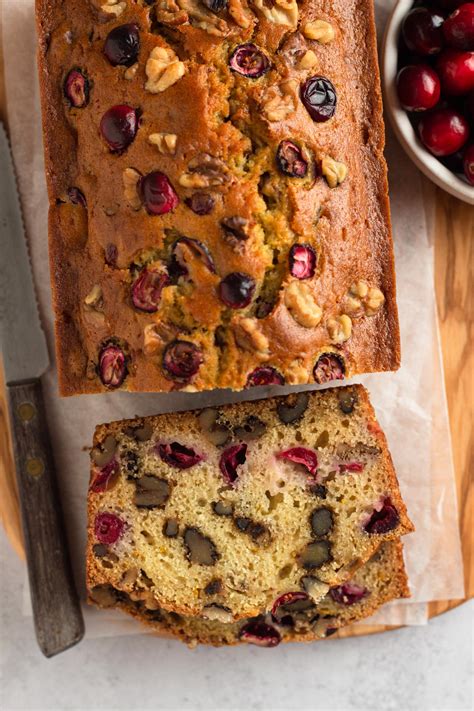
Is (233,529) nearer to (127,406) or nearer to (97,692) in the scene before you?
(127,406)

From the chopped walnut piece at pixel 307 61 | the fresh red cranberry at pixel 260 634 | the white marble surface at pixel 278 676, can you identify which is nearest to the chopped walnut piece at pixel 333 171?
the chopped walnut piece at pixel 307 61

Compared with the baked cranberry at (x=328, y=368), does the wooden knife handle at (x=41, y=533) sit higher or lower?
lower

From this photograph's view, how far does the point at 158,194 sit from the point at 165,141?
0.50ft

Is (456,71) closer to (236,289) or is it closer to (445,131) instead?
(445,131)

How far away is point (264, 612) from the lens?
2.84 metres

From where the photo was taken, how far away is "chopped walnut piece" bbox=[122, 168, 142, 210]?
92.7 inches

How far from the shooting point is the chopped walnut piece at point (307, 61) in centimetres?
238

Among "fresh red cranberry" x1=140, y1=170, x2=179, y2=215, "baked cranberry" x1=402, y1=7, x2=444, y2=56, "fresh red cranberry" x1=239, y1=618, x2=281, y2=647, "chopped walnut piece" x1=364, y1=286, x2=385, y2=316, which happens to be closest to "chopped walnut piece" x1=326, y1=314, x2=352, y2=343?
"chopped walnut piece" x1=364, y1=286, x2=385, y2=316

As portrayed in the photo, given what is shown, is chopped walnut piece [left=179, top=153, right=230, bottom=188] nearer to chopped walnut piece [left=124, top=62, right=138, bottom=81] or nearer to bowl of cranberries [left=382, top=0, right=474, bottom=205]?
chopped walnut piece [left=124, top=62, right=138, bottom=81]

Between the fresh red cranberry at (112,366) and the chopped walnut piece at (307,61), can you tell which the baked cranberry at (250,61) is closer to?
the chopped walnut piece at (307,61)

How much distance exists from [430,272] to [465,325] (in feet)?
0.82

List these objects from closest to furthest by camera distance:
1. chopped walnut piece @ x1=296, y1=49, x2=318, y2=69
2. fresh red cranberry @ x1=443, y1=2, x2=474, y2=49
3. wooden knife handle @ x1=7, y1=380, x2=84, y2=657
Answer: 1. chopped walnut piece @ x1=296, y1=49, x2=318, y2=69
2. fresh red cranberry @ x1=443, y1=2, x2=474, y2=49
3. wooden knife handle @ x1=7, y1=380, x2=84, y2=657

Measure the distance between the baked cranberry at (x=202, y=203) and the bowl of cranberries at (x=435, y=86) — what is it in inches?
35.9

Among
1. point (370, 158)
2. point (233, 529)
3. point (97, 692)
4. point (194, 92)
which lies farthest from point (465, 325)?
point (97, 692)
